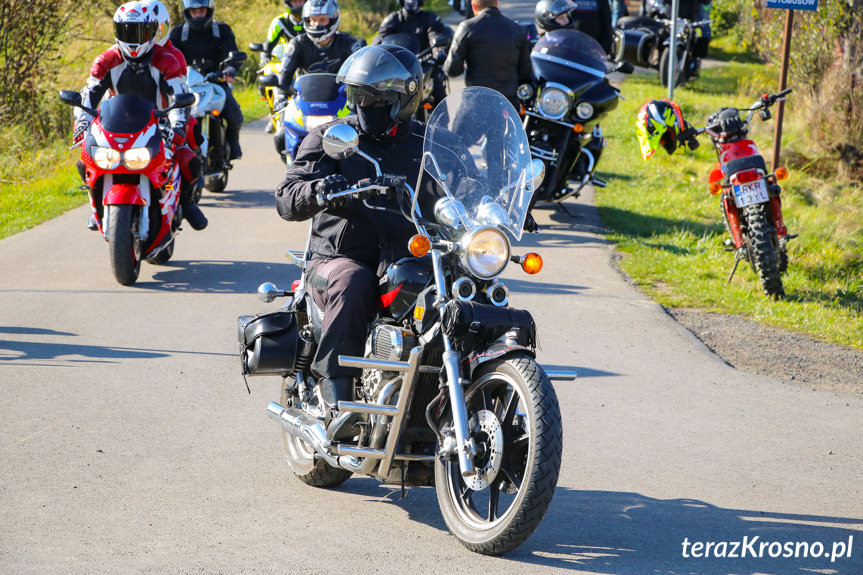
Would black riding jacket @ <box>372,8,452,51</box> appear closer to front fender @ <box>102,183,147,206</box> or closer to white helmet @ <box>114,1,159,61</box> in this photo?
white helmet @ <box>114,1,159,61</box>

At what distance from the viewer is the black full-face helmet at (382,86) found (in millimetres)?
4473

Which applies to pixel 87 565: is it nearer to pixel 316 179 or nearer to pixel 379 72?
pixel 316 179

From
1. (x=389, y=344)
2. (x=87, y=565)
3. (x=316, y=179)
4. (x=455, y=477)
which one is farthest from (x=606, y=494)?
(x=87, y=565)

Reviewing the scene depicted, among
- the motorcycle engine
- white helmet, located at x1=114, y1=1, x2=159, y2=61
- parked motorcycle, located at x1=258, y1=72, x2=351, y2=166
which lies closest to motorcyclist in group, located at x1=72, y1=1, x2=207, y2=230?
white helmet, located at x1=114, y1=1, x2=159, y2=61

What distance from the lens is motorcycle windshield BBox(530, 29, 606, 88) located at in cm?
1107

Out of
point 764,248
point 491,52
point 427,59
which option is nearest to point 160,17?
point 491,52

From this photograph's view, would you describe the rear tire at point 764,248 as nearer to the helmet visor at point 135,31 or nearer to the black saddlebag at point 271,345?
the black saddlebag at point 271,345


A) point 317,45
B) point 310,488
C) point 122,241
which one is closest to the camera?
point 310,488

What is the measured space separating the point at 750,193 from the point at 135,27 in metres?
5.17

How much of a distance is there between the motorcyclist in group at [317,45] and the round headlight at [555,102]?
6.73 ft

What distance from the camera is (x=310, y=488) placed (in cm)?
483

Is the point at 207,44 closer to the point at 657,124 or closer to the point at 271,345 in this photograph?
the point at 657,124

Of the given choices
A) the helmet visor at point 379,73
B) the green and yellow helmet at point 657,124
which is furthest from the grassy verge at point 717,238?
the helmet visor at point 379,73

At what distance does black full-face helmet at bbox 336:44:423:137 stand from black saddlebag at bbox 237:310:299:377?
937 mm
